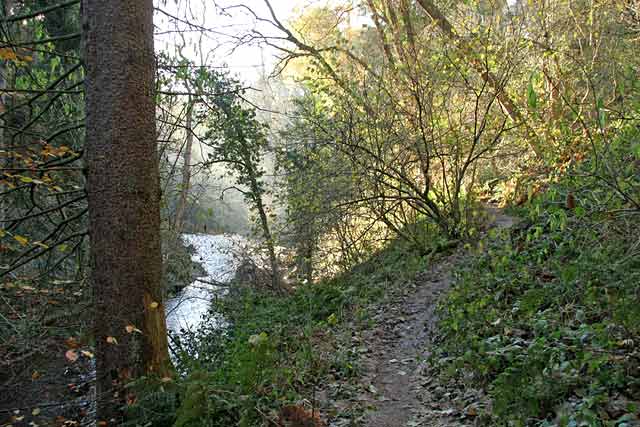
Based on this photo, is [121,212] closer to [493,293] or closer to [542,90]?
[493,293]

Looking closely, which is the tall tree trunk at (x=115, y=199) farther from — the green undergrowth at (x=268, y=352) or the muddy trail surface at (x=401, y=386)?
the muddy trail surface at (x=401, y=386)

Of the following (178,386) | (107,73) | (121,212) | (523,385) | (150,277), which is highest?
(107,73)

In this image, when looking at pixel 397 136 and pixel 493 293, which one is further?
pixel 397 136

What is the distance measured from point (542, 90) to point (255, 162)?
8057mm

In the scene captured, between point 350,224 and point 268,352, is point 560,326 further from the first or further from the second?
point 350,224

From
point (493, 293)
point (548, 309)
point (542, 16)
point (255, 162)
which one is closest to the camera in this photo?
point (548, 309)

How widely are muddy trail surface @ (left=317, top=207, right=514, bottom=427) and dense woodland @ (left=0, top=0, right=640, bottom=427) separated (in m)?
0.03

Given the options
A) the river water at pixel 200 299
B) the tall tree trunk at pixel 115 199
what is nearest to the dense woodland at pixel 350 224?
the tall tree trunk at pixel 115 199

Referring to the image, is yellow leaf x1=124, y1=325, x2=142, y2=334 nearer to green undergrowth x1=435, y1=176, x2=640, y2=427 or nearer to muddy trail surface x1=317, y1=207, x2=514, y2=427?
muddy trail surface x1=317, y1=207, x2=514, y2=427

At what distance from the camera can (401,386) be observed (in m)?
4.85

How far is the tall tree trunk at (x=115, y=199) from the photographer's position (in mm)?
3420

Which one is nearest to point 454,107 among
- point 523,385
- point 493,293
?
point 493,293

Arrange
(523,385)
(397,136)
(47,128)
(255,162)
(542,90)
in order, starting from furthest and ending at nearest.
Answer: (255,162), (397,136), (542,90), (47,128), (523,385)

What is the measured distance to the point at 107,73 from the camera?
135 inches
